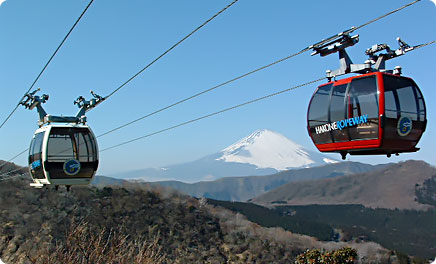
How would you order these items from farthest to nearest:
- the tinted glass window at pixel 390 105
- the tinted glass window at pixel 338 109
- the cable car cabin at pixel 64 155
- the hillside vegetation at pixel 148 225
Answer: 1. the hillside vegetation at pixel 148 225
2. the cable car cabin at pixel 64 155
3. the tinted glass window at pixel 338 109
4. the tinted glass window at pixel 390 105

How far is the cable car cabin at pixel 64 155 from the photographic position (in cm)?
1451

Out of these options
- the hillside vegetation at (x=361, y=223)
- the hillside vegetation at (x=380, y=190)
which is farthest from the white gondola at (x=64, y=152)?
the hillside vegetation at (x=380, y=190)

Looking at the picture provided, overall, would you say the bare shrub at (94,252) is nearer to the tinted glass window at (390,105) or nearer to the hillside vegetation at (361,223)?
the tinted glass window at (390,105)

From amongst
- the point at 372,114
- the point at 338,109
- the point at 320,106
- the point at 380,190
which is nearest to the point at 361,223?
the point at 380,190

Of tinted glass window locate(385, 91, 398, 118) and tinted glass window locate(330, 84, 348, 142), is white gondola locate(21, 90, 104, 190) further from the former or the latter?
tinted glass window locate(385, 91, 398, 118)

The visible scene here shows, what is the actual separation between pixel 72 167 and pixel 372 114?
376 inches

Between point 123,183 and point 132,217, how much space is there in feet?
31.2

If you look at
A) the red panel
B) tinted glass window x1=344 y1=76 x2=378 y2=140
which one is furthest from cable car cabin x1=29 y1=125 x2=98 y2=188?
tinted glass window x1=344 y1=76 x2=378 y2=140

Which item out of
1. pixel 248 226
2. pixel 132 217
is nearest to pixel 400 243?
pixel 248 226

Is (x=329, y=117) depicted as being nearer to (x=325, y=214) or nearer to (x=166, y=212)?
(x=166, y=212)

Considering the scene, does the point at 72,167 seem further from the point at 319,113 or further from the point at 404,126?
the point at 404,126

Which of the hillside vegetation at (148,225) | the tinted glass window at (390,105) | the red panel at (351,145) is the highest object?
the tinted glass window at (390,105)

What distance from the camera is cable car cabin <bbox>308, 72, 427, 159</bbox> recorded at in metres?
9.61

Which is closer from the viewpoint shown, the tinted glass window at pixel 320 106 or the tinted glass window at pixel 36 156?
the tinted glass window at pixel 320 106
